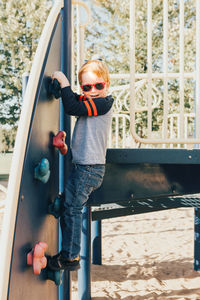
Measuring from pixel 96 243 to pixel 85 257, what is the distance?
3.73 feet

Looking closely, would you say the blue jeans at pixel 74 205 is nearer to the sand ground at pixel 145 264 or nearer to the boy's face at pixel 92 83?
the boy's face at pixel 92 83

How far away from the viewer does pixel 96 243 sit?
3.93 metres

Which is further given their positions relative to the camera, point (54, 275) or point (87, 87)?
point (87, 87)

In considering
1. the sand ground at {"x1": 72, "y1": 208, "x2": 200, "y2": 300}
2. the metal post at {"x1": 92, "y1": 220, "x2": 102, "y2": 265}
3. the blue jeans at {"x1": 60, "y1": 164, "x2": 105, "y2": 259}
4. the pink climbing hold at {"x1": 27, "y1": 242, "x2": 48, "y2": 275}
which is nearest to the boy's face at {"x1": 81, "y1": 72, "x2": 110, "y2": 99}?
the blue jeans at {"x1": 60, "y1": 164, "x2": 105, "y2": 259}

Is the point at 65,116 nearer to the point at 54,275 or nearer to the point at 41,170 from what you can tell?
the point at 41,170

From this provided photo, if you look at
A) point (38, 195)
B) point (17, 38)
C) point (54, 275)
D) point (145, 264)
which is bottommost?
point (54, 275)

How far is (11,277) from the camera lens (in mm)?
1023

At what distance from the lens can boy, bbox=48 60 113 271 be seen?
1.47 m

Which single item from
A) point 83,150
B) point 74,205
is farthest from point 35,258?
point 83,150

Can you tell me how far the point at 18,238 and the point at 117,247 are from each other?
12.5 feet

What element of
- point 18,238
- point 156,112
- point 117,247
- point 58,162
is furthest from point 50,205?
point 156,112

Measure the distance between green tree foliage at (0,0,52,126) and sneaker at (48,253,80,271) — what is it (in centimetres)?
1430

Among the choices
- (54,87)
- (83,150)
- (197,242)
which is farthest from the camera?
(197,242)

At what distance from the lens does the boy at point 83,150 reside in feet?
4.83
